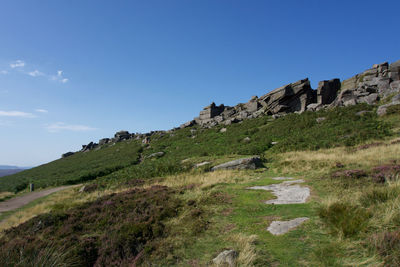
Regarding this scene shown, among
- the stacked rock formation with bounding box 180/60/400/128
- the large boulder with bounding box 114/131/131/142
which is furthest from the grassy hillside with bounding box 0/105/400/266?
the large boulder with bounding box 114/131/131/142

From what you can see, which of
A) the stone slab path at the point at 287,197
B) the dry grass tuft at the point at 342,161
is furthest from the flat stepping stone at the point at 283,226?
the dry grass tuft at the point at 342,161

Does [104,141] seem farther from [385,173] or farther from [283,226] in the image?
[385,173]

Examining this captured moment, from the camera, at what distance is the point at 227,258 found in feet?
15.7

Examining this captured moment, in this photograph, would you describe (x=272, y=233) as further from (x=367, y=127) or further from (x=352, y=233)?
(x=367, y=127)

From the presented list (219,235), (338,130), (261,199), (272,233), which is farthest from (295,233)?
(338,130)

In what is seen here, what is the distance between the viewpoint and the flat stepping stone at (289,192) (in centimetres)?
832

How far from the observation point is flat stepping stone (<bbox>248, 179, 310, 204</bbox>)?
8317 mm

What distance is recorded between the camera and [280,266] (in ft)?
14.6

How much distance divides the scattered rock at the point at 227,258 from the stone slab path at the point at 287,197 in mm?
1672

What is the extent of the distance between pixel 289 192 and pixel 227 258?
5.78 m

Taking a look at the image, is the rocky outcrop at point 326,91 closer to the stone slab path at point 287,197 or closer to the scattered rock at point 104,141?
the stone slab path at point 287,197

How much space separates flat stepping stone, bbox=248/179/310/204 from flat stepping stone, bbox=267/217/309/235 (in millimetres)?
1861

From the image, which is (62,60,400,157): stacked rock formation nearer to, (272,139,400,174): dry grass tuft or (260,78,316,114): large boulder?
(260,78,316,114): large boulder

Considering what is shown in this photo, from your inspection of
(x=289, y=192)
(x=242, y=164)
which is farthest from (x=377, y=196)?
(x=242, y=164)
